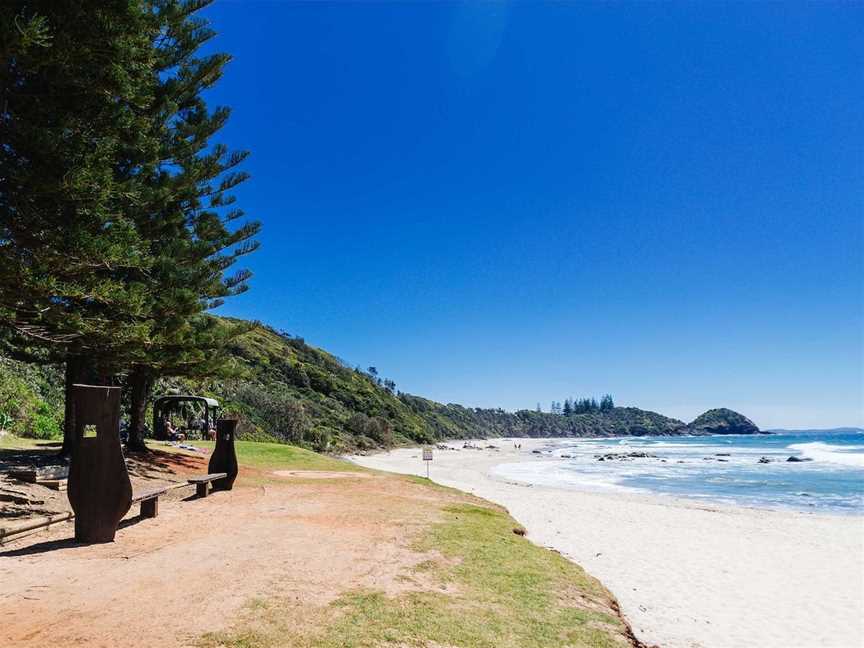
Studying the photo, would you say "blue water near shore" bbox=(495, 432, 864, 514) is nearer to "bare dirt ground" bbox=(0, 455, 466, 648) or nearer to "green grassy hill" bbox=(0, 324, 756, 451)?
"green grassy hill" bbox=(0, 324, 756, 451)

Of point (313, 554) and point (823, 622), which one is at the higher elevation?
point (313, 554)

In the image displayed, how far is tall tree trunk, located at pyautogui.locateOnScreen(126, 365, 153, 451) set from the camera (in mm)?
14479

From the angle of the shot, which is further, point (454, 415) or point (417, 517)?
point (454, 415)

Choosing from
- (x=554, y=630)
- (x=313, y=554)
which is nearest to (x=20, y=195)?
(x=313, y=554)

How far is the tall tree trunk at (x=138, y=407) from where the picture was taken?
14479 millimetres

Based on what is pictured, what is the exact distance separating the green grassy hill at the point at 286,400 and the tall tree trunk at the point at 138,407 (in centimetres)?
171

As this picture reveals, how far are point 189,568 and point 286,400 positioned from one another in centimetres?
3041

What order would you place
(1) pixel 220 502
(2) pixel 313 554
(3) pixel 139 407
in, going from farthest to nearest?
(3) pixel 139 407
(1) pixel 220 502
(2) pixel 313 554

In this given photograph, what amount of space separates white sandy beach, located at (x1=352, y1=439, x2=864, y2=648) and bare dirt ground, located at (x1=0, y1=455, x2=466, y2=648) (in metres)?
3.13

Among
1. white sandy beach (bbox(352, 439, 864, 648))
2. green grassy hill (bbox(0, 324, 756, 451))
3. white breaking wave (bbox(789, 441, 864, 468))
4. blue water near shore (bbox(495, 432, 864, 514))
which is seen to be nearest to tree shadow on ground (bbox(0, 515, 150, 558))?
white sandy beach (bbox(352, 439, 864, 648))

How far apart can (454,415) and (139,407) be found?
11779cm

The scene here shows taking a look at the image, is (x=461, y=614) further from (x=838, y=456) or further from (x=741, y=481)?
(x=838, y=456)

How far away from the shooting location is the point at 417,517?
884 cm

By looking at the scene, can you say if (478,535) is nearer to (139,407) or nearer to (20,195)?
(20,195)
